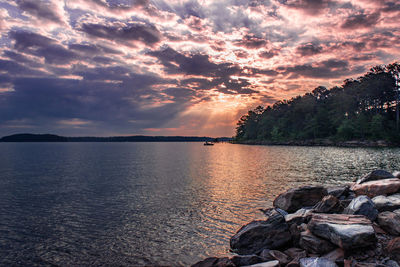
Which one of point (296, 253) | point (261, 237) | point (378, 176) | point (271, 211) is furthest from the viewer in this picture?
point (378, 176)

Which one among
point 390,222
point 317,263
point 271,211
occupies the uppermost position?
point 390,222

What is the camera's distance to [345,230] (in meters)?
8.58

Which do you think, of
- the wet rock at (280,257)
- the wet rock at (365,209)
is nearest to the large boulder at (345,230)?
the wet rock at (365,209)

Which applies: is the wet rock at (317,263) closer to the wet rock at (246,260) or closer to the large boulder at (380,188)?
the wet rock at (246,260)

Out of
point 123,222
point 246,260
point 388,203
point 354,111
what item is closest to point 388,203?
point 388,203

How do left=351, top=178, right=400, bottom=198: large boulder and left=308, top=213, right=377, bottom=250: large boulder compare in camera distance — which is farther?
left=351, top=178, right=400, bottom=198: large boulder

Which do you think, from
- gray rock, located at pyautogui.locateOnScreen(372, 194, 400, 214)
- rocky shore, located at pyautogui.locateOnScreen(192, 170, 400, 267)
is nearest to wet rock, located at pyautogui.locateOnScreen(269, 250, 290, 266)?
rocky shore, located at pyautogui.locateOnScreen(192, 170, 400, 267)

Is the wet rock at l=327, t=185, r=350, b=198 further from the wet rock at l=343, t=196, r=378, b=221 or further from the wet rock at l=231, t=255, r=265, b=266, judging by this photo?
the wet rock at l=231, t=255, r=265, b=266

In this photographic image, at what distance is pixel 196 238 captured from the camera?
1230cm

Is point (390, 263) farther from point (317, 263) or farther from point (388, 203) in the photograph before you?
point (388, 203)

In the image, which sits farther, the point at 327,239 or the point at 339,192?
the point at 339,192

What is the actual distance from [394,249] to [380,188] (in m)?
8.47

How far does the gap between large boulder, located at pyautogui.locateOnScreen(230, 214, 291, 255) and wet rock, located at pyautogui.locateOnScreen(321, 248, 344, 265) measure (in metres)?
1.98

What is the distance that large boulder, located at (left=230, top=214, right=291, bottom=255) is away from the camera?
10276mm
